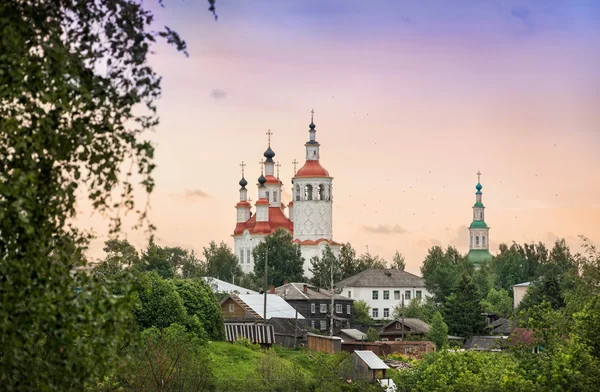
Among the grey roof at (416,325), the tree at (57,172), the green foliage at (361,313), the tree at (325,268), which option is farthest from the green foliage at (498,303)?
the tree at (57,172)

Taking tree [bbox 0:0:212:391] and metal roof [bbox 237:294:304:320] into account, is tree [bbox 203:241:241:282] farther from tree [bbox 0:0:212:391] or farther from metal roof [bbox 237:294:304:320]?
tree [bbox 0:0:212:391]

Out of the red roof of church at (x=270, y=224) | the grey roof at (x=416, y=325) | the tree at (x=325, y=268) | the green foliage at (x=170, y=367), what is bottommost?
the green foliage at (x=170, y=367)

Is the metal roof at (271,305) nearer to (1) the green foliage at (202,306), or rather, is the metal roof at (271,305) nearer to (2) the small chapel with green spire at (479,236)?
(1) the green foliage at (202,306)

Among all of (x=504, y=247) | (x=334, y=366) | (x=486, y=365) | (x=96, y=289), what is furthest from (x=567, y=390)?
(x=504, y=247)

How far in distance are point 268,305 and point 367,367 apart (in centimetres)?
2418

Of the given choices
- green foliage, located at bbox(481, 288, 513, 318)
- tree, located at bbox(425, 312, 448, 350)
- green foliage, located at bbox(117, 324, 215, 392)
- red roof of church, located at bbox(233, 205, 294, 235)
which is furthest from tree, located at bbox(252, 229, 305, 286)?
green foliage, located at bbox(117, 324, 215, 392)

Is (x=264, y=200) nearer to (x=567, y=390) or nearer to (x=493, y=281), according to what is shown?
(x=493, y=281)

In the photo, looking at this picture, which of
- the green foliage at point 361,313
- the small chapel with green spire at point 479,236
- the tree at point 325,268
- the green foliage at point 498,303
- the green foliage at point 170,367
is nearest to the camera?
the green foliage at point 170,367

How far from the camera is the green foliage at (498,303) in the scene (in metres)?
88.9

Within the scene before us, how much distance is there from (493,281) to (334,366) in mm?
67988

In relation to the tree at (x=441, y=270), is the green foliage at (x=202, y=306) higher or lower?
lower

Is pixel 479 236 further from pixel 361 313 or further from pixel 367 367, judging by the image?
pixel 367 367

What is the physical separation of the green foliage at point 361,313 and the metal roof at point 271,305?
38.4ft

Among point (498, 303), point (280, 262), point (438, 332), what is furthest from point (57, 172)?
point (280, 262)
